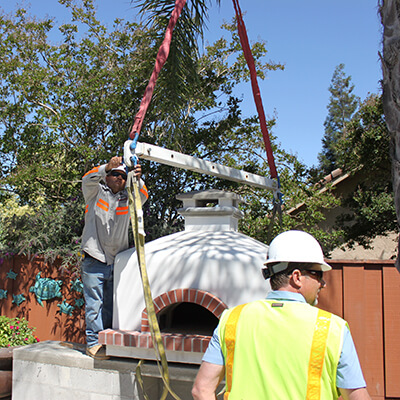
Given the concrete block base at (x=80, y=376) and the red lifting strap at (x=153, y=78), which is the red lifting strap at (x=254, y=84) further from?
the concrete block base at (x=80, y=376)

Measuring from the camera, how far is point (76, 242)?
6062mm

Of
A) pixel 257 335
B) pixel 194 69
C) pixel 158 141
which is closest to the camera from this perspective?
pixel 257 335

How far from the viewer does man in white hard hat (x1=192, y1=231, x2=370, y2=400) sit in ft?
5.33

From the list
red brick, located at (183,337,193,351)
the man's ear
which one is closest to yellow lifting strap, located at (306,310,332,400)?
the man's ear

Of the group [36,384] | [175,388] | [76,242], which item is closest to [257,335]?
[175,388]

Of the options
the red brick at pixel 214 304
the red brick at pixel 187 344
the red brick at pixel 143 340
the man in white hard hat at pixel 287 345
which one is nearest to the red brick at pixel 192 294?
the red brick at pixel 214 304

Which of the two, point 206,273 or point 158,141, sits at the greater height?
point 158,141

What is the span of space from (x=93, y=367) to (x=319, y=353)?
3241 millimetres

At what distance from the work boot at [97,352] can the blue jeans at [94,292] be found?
0.06 meters

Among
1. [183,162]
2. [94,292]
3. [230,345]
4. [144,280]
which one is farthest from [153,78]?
[230,345]

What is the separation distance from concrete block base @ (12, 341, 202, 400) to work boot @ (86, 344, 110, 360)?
0.04 meters

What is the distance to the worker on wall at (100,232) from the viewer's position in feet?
14.3

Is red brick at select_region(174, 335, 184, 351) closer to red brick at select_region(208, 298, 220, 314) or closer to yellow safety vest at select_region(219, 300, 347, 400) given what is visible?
red brick at select_region(208, 298, 220, 314)

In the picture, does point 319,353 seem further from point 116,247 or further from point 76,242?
point 76,242
